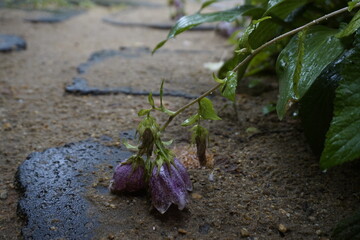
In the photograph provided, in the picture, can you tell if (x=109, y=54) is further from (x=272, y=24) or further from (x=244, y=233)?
(x=244, y=233)

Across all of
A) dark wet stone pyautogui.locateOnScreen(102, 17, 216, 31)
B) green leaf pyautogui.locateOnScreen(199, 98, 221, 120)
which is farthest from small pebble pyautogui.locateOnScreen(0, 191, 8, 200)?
dark wet stone pyautogui.locateOnScreen(102, 17, 216, 31)

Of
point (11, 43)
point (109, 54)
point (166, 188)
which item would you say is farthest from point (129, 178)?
point (11, 43)

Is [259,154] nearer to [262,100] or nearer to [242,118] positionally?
[242,118]

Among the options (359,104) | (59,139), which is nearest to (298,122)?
(359,104)

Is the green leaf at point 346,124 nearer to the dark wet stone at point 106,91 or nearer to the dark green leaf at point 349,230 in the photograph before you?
the dark green leaf at point 349,230

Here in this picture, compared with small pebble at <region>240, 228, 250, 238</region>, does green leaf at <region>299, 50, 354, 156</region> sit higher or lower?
higher

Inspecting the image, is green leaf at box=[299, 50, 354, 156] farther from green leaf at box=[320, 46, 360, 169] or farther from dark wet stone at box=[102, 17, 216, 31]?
dark wet stone at box=[102, 17, 216, 31]

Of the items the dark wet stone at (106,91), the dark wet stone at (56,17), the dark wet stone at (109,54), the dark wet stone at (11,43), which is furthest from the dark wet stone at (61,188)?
the dark wet stone at (56,17)
